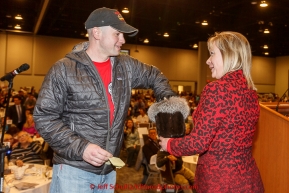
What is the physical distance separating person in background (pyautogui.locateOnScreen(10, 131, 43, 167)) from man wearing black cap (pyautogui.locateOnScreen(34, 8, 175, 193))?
330cm

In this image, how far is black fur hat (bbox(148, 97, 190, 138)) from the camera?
185cm

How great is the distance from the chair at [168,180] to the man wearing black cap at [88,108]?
329cm

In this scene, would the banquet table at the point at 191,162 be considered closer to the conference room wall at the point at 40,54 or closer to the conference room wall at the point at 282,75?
the conference room wall at the point at 40,54

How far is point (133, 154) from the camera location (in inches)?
308

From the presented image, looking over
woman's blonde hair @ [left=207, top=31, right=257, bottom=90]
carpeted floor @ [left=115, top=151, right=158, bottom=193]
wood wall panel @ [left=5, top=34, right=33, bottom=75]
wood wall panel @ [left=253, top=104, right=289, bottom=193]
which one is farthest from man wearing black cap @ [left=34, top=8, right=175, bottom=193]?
wood wall panel @ [left=5, top=34, right=33, bottom=75]

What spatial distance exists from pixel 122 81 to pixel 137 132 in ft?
21.6

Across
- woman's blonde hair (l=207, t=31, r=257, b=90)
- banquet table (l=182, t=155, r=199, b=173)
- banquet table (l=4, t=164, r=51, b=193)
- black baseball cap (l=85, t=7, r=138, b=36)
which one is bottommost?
banquet table (l=182, t=155, r=199, b=173)

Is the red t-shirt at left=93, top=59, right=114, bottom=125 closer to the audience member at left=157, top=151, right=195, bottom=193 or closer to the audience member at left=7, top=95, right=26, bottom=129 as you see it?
the audience member at left=157, top=151, right=195, bottom=193

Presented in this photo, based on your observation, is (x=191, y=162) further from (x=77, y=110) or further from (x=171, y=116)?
(x=77, y=110)

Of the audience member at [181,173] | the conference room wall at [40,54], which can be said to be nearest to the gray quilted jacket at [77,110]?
the audience member at [181,173]

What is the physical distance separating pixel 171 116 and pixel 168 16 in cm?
1088

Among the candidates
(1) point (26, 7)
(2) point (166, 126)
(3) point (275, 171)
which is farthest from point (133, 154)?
(1) point (26, 7)

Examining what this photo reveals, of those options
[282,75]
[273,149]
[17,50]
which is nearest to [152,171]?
[273,149]

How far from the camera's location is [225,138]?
1.71m
